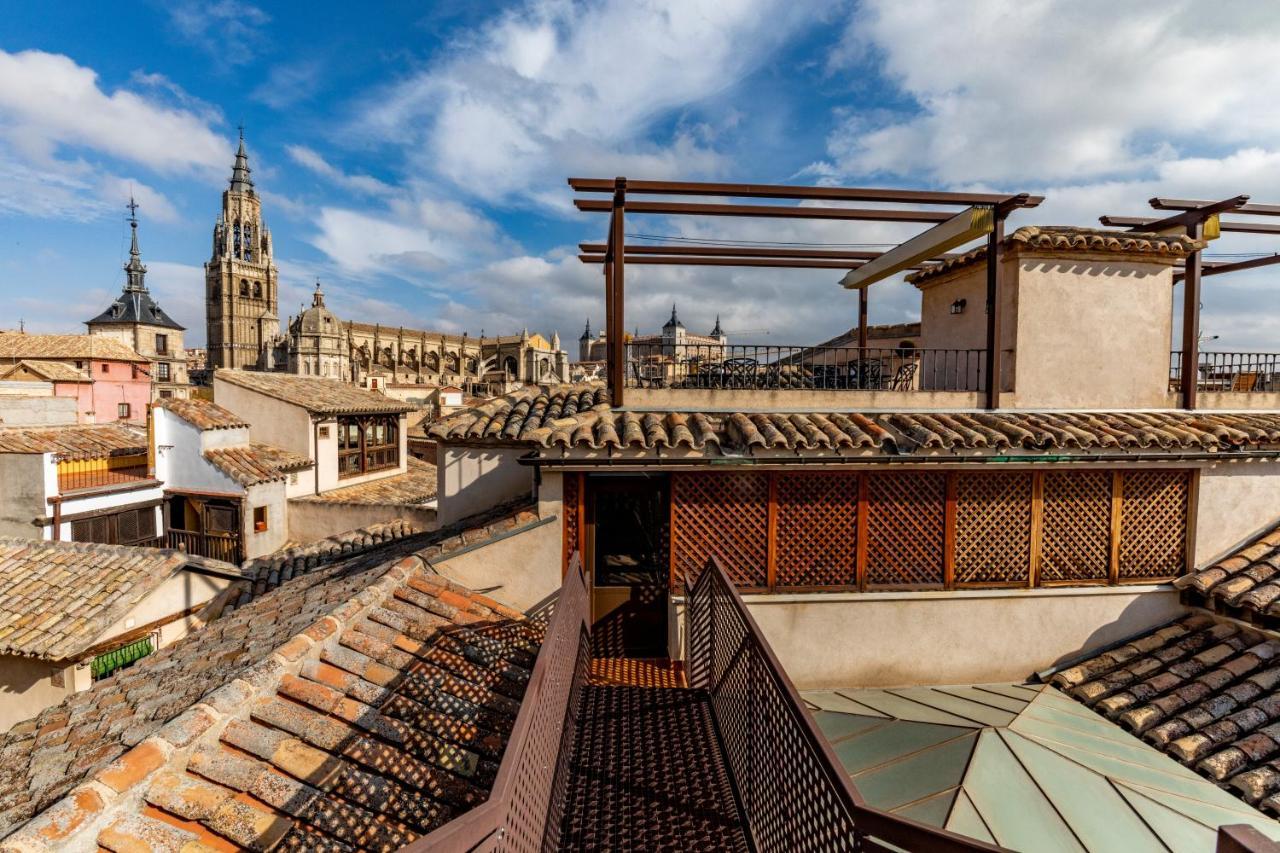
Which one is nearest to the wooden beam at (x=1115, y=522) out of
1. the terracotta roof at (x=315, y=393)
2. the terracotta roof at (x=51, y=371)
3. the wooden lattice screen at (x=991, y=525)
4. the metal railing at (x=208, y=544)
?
the wooden lattice screen at (x=991, y=525)

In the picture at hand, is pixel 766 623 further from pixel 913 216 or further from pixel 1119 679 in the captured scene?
pixel 913 216

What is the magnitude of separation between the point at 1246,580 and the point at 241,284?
326 feet

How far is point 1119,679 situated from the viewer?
5.91 m

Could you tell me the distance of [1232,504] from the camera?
6.60 metres

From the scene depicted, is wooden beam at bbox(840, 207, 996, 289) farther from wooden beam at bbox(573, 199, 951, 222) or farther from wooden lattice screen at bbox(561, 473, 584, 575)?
wooden lattice screen at bbox(561, 473, 584, 575)

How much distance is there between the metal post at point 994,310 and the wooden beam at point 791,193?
35 centimetres

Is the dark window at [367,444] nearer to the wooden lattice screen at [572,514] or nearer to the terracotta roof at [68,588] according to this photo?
the terracotta roof at [68,588]

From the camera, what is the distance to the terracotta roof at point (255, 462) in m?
13.9

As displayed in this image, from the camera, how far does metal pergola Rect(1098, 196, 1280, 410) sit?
732cm

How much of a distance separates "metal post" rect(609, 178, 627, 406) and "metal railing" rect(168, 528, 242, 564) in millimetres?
12309

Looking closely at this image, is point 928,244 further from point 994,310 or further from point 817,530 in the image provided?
point 817,530

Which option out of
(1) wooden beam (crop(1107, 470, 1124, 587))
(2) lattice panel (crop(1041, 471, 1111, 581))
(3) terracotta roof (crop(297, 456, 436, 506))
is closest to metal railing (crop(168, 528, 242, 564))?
(3) terracotta roof (crop(297, 456, 436, 506))

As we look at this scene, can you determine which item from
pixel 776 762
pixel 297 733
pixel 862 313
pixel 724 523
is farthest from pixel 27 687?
pixel 862 313

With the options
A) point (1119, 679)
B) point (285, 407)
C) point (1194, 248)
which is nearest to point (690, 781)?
point (1119, 679)
